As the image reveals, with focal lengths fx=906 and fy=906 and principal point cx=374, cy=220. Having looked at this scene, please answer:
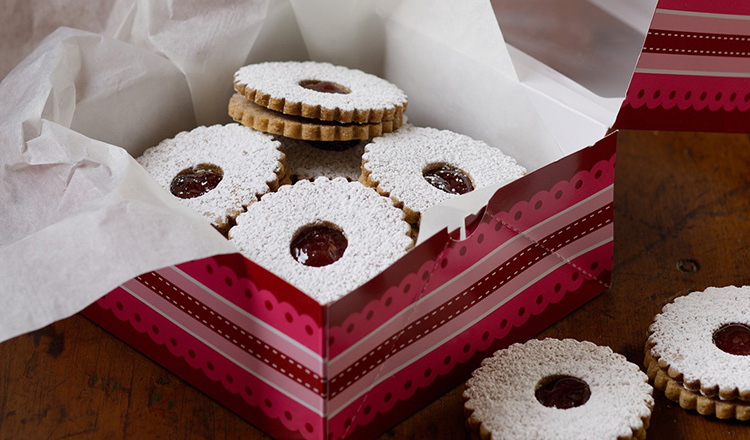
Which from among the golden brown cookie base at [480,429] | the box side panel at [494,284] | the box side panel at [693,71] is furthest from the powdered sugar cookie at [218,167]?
the box side panel at [693,71]

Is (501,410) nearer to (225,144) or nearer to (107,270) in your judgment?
(107,270)

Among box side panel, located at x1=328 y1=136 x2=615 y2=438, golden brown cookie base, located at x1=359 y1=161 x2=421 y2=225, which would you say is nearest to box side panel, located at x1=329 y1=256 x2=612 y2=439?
box side panel, located at x1=328 y1=136 x2=615 y2=438

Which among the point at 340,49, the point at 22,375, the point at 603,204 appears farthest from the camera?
the point at 340,49

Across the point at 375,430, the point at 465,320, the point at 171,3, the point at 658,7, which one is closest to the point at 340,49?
the point at 171,3

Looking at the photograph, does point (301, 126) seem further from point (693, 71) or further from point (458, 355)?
point (693, 71)

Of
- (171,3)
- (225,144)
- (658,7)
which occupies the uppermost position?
(658,7)

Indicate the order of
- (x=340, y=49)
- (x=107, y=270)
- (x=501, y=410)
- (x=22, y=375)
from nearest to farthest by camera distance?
(x=107, y=270) < (x=501, y=410) < (x=22, y=375) < (x=340, y=49)

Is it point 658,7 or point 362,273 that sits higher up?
point 658,7

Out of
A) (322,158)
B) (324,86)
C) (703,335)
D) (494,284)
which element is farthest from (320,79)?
(703,335)
